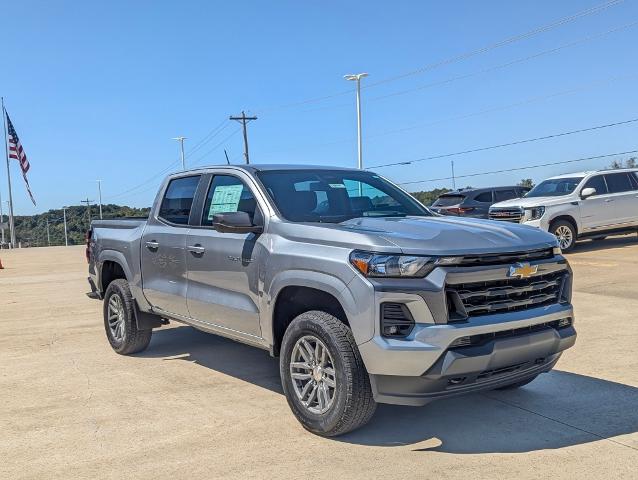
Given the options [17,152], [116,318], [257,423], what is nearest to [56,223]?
[17,152]

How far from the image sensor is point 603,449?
3.84 meters

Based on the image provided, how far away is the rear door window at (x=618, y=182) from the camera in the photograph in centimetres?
1546

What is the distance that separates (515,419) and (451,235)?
1.50m

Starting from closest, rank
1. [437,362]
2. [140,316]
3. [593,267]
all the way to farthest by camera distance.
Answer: [437,362]
[140,316]
[593,267]

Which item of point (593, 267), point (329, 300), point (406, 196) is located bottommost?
point (593, 267)

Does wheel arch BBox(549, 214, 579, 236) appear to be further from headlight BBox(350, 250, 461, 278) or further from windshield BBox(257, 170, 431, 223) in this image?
headlight BBox(350, 250, 461, 278)

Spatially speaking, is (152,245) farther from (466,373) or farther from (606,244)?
(606,244)

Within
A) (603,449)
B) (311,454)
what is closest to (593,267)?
(603,449)

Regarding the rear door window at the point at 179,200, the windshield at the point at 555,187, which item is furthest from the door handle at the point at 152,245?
the windshield at the point at 555,187

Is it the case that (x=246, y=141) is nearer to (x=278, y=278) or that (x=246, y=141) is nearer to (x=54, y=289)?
(x=54, y=289)

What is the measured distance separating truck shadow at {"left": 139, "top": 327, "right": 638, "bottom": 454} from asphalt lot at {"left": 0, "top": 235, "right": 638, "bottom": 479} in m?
0.01

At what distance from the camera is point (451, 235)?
3947mm

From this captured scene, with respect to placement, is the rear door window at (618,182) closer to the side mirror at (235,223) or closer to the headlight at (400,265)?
the side mirror at (235,223)

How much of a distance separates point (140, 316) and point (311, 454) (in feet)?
10.5
